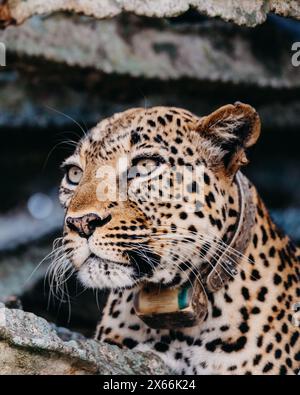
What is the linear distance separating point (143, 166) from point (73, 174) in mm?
506

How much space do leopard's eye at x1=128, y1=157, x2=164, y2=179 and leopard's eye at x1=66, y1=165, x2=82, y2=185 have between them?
399mm

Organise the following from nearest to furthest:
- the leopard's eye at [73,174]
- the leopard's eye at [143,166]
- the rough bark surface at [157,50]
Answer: the leopard's eye at [143,166], the leopard's eye at [73,174], the rough bark surface at [157,50]

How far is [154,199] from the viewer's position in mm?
5492

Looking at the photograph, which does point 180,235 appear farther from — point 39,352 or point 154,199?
point 39,352

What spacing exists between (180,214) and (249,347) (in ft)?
2.63

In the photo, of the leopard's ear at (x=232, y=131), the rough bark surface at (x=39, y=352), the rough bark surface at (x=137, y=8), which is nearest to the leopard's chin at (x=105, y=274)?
the rough bark surface at (x=39, y=352)

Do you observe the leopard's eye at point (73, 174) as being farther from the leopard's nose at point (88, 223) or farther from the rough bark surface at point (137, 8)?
the rough bark surface at point (137, 8)

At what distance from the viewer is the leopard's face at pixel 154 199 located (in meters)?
5.38

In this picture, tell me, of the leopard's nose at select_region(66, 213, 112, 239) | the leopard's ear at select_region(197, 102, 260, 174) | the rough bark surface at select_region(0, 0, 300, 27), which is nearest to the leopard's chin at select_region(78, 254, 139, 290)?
the leopard's nose at select_region(66, 213, 112, 239)

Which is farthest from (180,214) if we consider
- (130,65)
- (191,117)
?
(130,65)

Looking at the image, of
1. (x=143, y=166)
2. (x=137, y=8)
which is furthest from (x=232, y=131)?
(x=137, y=8)

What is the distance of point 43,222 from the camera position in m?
9.49

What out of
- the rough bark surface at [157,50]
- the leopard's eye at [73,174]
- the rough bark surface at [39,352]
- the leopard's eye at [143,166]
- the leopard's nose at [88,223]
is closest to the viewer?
the rough bark surface at [39,352]
